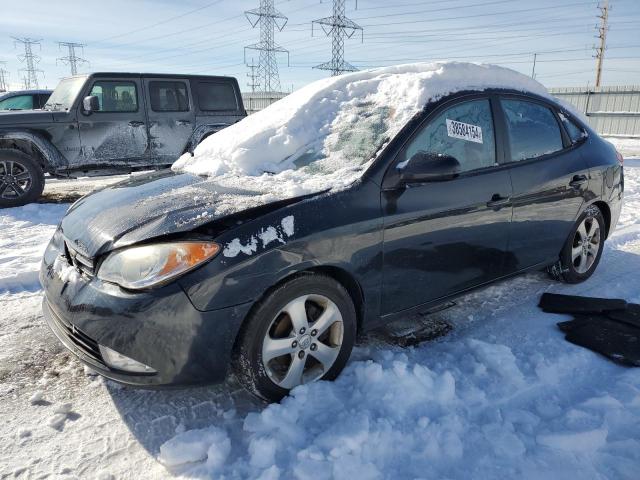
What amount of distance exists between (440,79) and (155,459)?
9.08ft

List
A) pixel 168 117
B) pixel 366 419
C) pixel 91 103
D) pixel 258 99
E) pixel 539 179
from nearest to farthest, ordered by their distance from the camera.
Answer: pixel 366 419 < pixel 539 179 < pixel 91 103 < pixel 168 117 < pixel 258 99

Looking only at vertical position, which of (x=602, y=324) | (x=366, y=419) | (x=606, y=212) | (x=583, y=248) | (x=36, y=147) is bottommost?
(x=602, y=324)

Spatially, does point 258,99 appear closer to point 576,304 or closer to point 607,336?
point 576,304

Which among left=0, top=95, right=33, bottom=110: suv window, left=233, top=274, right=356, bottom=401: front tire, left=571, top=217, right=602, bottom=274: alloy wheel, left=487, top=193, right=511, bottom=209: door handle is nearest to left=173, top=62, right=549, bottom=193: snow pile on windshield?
left=233, top=274, right=356, bottom=401: front tire

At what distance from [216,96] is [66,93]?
2500mm

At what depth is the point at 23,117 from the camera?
24.2 feet

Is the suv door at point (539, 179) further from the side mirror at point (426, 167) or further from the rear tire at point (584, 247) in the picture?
the side mirror at point (426, 167)

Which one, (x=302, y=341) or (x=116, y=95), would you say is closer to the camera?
(x=302, y=341)

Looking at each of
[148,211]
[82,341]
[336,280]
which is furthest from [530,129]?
[82,341]

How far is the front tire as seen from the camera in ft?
7.80

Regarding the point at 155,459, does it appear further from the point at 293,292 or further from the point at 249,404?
the point at 293,292

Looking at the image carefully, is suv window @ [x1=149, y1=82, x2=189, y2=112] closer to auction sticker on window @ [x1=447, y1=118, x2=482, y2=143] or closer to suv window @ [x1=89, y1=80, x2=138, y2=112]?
suv window @ [x1=89, y1=80, x2=138, y2=112]

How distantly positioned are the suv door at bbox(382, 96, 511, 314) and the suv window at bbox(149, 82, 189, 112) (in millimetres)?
6522

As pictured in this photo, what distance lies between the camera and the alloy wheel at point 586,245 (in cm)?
421
